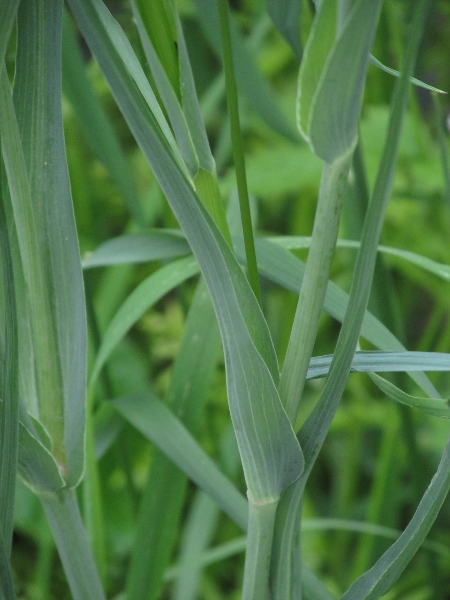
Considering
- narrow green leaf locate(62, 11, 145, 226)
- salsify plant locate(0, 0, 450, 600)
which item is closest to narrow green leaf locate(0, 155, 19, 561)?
salsify plant locate(0, 0, 450, 600)

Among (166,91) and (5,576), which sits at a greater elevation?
(166,91)

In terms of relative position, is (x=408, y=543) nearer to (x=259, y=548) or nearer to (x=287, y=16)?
(x=259, y=548)

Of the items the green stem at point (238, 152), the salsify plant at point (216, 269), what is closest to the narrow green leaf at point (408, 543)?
the salsify plant at point (216, 269)

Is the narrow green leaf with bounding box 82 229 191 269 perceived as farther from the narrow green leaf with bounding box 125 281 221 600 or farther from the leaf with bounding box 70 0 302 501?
the leaf with bounding box 70 0 302 501

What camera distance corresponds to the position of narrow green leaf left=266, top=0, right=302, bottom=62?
30 cm

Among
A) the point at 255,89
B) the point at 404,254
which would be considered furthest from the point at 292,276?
the point at 255,89

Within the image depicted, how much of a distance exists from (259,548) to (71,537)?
95mm

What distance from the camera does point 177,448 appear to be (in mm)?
420

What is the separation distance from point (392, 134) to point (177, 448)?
0.85 feet

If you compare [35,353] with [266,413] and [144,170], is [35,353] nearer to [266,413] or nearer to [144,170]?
[266,413]

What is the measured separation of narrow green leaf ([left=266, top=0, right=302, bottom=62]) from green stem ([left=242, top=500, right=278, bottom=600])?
195 millimetres

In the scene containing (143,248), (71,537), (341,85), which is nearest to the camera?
(341,85)

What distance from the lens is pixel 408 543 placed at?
29cm

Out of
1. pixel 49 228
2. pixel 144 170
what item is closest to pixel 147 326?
pixel 144 170
